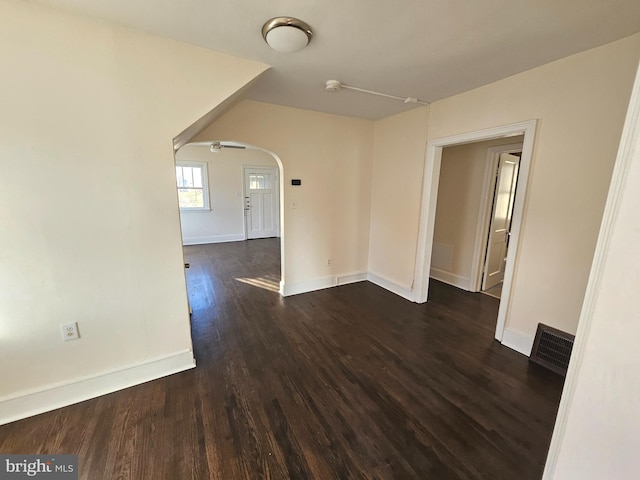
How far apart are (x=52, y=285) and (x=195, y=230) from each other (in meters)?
5.18

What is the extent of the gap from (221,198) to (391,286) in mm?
5019

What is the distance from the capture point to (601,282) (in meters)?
0.59

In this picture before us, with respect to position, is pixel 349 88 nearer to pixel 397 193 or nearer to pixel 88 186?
pixel 397 193

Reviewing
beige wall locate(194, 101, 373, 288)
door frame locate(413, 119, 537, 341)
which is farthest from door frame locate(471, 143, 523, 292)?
beige wall locate(194, 101, 373, 288)

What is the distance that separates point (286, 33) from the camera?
160 cm

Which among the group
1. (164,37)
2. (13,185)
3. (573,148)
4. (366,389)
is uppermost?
(164,37)

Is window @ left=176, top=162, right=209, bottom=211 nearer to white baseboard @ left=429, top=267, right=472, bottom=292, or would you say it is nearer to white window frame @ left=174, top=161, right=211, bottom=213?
white window frame @ left=174, top=161, right=211, bottom=213

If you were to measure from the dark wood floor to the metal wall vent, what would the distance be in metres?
0.09

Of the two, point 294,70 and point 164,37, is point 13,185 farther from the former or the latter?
point 294,70

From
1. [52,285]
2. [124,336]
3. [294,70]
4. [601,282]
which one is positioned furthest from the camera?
[294,70]

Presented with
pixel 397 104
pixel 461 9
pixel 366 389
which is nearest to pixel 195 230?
pixel 397 104

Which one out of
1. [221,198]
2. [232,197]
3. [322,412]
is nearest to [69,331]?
[322,412]

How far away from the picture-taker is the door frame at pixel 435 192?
7.41 feet

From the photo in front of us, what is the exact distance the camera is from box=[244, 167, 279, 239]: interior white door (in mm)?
7227
